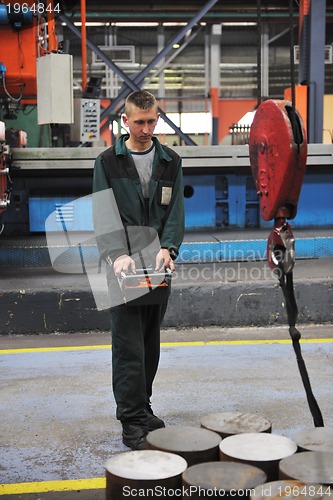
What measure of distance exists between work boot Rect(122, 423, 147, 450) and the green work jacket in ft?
2.85

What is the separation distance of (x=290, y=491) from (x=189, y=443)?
455 millimetres

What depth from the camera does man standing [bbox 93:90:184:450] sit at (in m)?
3.36

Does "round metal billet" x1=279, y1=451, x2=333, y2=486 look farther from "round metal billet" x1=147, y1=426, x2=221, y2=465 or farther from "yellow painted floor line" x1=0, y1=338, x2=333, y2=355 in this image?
"yellow painted floor line" x1=0, y1=338, x2=333, y2=355

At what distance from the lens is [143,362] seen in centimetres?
340

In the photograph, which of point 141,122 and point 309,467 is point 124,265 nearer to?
point 141,122

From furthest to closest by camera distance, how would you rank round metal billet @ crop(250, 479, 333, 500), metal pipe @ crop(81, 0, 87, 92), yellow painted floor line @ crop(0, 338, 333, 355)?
metal pipe @ crop(81, 0, 87, 92), yellow painted floor line @ crop(0, 338, 333, 355), round metal billet @ crop(250, 479, 333, 500)

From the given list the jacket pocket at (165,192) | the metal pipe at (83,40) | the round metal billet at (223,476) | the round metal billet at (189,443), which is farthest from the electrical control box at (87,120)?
the round metal billet at (223,476)

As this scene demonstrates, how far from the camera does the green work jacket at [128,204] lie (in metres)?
3.37

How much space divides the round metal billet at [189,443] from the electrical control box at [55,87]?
5.39 m

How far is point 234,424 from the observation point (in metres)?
2.41

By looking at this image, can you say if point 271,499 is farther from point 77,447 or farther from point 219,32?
point 219,32

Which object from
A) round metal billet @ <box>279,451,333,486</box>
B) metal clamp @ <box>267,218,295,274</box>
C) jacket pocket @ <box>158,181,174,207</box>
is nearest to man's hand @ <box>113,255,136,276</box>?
jacket pocket @ <box>158,181,174,207</box>

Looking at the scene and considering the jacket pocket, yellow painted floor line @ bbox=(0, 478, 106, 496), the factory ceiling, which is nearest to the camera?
yellow painted floor line @ bbox=(0, 478, 106, 496)

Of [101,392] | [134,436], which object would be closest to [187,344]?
[101,392]
